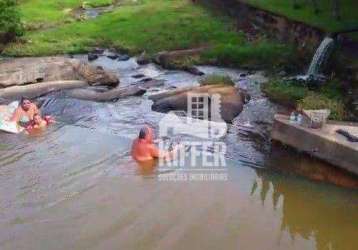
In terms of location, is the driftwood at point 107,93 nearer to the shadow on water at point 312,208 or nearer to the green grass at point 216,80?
the green grass at point 216,80

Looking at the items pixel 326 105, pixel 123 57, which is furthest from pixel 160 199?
pixel 123 57

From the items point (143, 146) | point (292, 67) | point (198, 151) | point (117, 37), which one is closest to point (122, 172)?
point (143, 146)

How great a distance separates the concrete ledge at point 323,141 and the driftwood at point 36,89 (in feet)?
27.9

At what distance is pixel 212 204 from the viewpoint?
10.6 metres

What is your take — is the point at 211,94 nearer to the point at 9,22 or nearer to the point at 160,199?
the point at 160,199

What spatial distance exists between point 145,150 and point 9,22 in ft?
48.5

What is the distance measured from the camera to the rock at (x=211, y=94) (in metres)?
15.5

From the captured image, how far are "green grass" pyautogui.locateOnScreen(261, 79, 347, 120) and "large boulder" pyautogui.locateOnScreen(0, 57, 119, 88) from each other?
5.87 m

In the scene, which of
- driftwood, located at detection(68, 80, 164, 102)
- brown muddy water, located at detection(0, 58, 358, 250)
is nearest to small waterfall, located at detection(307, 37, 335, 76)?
brown muddy water, located at detection(0, 58, 358, 250)

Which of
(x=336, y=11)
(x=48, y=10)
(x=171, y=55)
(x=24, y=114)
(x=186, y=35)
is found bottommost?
(x=24, y=114)

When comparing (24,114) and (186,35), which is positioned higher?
(186,35)

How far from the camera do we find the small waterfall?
60.3 feet

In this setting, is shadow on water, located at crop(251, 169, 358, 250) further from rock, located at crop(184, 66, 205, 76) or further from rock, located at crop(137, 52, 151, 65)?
rock, located at crop(137, 52, 151, 65)

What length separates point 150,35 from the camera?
81.3 ft
